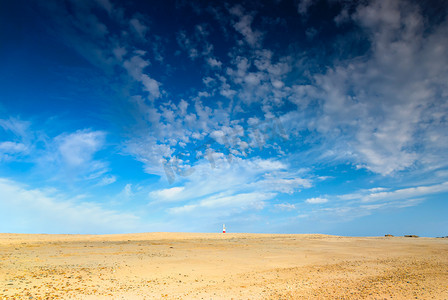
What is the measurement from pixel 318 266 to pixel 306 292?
5.85 m

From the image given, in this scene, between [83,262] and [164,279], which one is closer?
[164,279]

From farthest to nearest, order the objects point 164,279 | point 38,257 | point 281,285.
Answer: point 38,257 < point 164,279 < point 281,285

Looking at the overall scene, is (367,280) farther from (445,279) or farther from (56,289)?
(56,289)

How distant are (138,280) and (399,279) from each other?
1173cm

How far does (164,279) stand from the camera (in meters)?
11.3

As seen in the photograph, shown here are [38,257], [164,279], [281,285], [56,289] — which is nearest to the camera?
[56,289]

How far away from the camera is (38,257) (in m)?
15.7

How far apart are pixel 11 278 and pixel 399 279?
1679 centimetres

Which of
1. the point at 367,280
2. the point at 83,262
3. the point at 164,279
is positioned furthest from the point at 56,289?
the point at 367,280

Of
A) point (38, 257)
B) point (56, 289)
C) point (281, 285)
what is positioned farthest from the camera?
point (38, 257)

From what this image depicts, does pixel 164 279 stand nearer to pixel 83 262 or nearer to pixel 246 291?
pixel 246 291

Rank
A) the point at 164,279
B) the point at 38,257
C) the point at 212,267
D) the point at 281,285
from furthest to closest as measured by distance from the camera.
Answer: the point at 38,257, the point at 212,267, the point at 164,279, the point at 281,285

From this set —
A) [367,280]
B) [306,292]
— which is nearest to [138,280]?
[306,292]

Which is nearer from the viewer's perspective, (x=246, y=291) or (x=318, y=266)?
(x=246, y=291)
